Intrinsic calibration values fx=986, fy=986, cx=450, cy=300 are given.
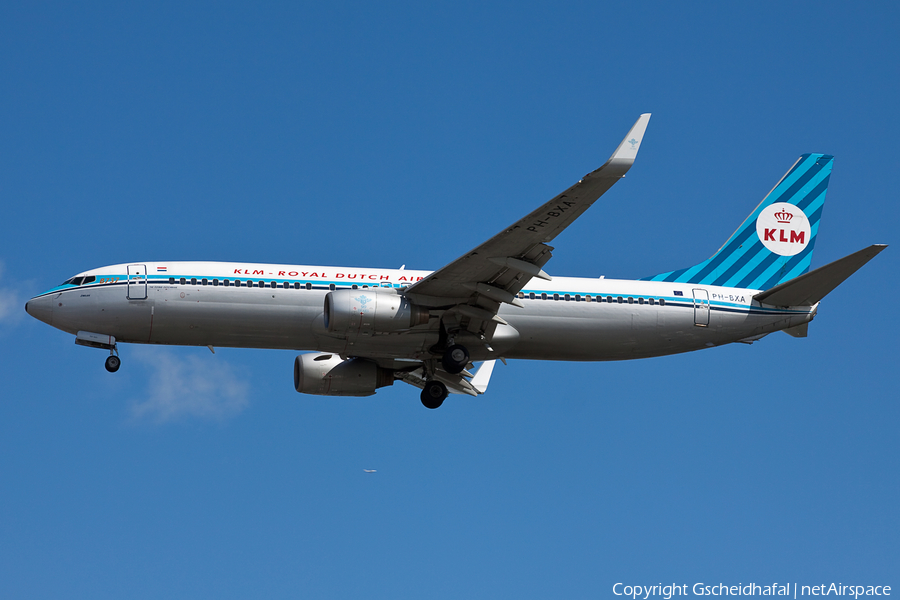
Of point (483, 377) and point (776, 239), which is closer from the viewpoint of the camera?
point (776, 239)

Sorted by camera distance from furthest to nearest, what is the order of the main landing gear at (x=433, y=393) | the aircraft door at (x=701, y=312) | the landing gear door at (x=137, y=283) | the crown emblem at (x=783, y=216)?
the crown emblem at (x=783, y=216) < the main landing gear at (x=433, y=393) < the aircraft door at (x=701, y=312) < the landing gear door at (x=137, y=283)

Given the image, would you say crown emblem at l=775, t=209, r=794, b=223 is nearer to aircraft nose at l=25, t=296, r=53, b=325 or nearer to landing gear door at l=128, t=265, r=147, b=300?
landing gear door at l=128, t=265, r=147, b=300

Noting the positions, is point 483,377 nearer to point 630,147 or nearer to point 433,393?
point 433,393

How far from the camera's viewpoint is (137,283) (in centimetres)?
3080

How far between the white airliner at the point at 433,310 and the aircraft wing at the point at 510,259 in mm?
56

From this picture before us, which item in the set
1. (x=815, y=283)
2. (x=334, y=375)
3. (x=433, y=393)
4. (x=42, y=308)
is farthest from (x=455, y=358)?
(x=42, y=308)

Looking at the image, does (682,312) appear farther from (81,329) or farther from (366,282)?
(81,329)

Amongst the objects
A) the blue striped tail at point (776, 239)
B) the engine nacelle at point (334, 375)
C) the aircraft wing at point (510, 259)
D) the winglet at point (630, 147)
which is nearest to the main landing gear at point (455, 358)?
the aircraft wing at point (510, 259)

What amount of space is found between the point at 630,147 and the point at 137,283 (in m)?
16.1

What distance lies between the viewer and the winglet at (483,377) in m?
37.8

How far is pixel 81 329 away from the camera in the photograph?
102 ft

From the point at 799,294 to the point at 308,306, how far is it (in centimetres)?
1610

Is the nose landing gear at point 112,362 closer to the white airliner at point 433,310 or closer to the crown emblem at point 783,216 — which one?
the white airliner at point 433,310

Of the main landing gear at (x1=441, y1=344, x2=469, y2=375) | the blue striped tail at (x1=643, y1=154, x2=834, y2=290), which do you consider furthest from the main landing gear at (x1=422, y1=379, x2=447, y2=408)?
the blue striped tail at (x1=643, y1=154, x2=834, y2=290)
